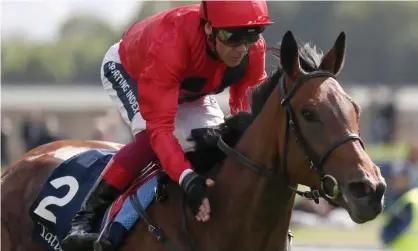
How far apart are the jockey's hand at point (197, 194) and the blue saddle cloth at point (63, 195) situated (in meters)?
1.27

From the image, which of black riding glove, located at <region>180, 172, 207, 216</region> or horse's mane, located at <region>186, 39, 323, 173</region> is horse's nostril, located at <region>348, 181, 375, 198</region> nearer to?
horse's mane, located at <region>186, 39, 323, 173</region>

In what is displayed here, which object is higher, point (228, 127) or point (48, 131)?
point (228, 127)

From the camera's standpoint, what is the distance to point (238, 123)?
4.97 m

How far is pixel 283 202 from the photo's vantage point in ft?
15.5

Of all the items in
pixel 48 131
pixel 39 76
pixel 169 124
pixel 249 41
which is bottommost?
pixel 39 76

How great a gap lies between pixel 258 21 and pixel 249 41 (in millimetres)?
120

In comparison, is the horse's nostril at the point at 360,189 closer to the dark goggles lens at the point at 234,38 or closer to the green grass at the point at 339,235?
the dark goggles lens at the point at 234,38

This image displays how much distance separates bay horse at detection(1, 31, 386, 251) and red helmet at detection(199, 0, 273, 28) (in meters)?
0.23

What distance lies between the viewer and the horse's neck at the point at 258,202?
4.71 metres

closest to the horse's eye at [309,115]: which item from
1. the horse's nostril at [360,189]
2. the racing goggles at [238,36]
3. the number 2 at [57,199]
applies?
the horse's nostril at [360,189]

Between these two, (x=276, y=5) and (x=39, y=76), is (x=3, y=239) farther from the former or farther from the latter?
(x=39, y=76)

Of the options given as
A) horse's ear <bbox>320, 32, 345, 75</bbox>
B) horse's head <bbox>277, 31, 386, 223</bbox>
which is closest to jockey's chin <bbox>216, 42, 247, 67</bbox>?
horse's head <bbox>277, 31, 386, 223</bbox>

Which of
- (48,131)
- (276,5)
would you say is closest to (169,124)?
(48,131)

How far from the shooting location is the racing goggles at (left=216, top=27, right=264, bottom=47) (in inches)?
187
